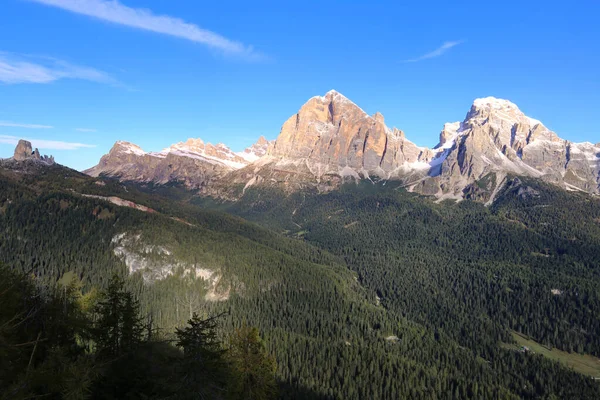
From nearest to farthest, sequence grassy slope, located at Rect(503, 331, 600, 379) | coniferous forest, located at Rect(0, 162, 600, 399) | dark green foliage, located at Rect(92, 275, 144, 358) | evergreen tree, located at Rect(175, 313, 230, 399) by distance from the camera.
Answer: evergreen tree, located at Rect(175, 313, 230, 399), dark green foliage, located at Rect(92, 275, 144, 358), coniferous forest, located at Rect(0, 162, 600, 399), grassy slope, located at Rect(503, 331, 600, 379)

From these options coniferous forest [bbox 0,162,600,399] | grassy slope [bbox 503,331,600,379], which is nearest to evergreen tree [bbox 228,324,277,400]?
coniferous forest [bbox 0,162,600,399]

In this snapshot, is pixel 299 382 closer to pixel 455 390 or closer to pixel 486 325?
pixel 455 390

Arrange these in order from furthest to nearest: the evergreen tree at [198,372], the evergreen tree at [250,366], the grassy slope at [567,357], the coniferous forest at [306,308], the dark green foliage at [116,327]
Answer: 1. the grassy slope at [567,357]
2. the coniferous forest at [306,308]
3. the dark green foliage at [116,327]
4. the evergreen tree at [250,366]
5. the evergreen tree at [198,372]

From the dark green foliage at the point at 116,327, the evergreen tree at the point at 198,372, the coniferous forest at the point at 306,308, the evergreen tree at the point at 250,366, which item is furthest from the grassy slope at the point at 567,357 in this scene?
the evergreen tree at the point at 198,372

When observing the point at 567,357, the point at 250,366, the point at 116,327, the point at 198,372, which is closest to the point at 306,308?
the point at 567,357

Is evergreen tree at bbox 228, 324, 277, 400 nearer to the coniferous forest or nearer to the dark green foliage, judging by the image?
the dark green foliage

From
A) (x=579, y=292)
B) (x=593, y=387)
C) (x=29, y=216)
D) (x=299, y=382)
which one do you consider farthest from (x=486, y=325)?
(x=29, y=216)

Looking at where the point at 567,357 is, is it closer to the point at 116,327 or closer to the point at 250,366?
the point at 250,366

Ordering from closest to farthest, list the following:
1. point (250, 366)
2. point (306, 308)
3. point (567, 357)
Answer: point (250, 366), point (567, 357), point (306, 308)

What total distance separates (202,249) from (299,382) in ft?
293

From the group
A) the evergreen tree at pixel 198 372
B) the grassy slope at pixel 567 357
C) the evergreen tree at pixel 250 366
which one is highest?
the evergreen tree at pixel 198 372

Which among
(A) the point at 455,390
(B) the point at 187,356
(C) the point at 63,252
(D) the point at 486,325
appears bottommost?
(A) the point at 455,390

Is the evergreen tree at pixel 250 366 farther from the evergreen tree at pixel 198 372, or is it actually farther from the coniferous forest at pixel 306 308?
the evergreen tree at pixel 198 372

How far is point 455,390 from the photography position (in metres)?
108
